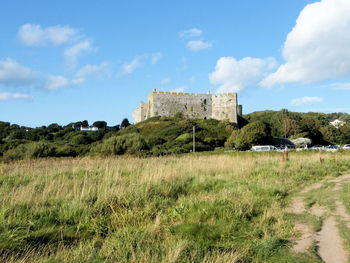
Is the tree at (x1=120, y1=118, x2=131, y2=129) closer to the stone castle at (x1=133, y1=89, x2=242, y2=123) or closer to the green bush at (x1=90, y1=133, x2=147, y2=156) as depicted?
the stone castle at (x1=133, y1=89, x2=242, y2=123)

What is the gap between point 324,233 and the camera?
456cm

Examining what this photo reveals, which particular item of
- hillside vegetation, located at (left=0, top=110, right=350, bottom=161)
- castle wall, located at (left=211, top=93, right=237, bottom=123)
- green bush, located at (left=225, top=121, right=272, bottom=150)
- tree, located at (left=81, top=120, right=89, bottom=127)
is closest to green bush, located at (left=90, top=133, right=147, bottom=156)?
hillside vegetation, located at (left=0, top=110, right=350, bottom=161)

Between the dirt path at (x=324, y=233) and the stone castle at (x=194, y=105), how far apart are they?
2079 inches

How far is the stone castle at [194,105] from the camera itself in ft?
193

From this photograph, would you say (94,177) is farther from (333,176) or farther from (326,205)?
(333,176)

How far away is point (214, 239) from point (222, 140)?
144ft

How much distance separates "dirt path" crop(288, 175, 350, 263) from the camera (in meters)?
3.74

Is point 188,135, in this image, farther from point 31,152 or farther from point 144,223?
point 144,223

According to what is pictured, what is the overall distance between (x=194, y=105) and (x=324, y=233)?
56.7 metres

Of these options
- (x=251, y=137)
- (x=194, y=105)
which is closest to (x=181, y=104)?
(x=194, y=105)

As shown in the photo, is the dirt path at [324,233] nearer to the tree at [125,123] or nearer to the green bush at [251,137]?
the green bush at [251,137]

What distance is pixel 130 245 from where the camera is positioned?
3.61 meters

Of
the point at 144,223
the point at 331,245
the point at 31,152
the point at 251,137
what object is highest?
the point at 251,137

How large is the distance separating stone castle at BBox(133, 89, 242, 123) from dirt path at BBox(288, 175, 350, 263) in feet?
173
